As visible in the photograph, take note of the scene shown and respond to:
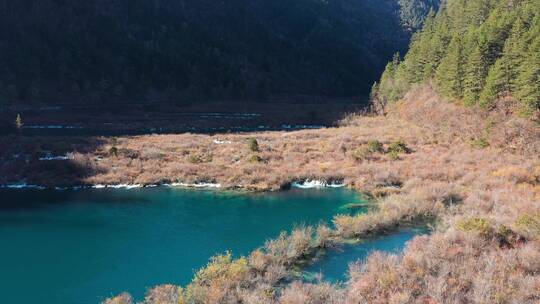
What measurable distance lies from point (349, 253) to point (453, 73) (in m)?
47.3

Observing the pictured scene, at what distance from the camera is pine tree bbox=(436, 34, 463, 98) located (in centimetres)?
6581

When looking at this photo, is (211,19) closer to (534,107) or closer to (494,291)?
(534,107)

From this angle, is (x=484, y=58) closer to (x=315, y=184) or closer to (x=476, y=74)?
(x=476, y=74)

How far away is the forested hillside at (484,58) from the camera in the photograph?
52375 millimetres

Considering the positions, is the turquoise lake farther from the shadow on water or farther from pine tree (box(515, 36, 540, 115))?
pine tree (box(515, 36, 540, 115))

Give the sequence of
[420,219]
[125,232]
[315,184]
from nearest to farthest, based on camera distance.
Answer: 1. [420,219]
2. [125,232]
3. [315,184]

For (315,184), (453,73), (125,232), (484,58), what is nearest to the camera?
(125,232)

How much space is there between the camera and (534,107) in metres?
49.4

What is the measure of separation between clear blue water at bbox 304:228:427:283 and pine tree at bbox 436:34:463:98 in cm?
4083

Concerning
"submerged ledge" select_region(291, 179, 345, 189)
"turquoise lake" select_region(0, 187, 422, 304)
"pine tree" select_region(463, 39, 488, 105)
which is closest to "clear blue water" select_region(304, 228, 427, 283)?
"turquoise lake" select_region(0, 187, 422, 304)

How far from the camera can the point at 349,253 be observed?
27469mm

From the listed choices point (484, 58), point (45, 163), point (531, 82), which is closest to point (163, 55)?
point (45, 163)

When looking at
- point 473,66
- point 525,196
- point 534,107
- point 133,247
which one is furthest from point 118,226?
point 473,66

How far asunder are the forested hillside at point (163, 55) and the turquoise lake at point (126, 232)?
267 ft
